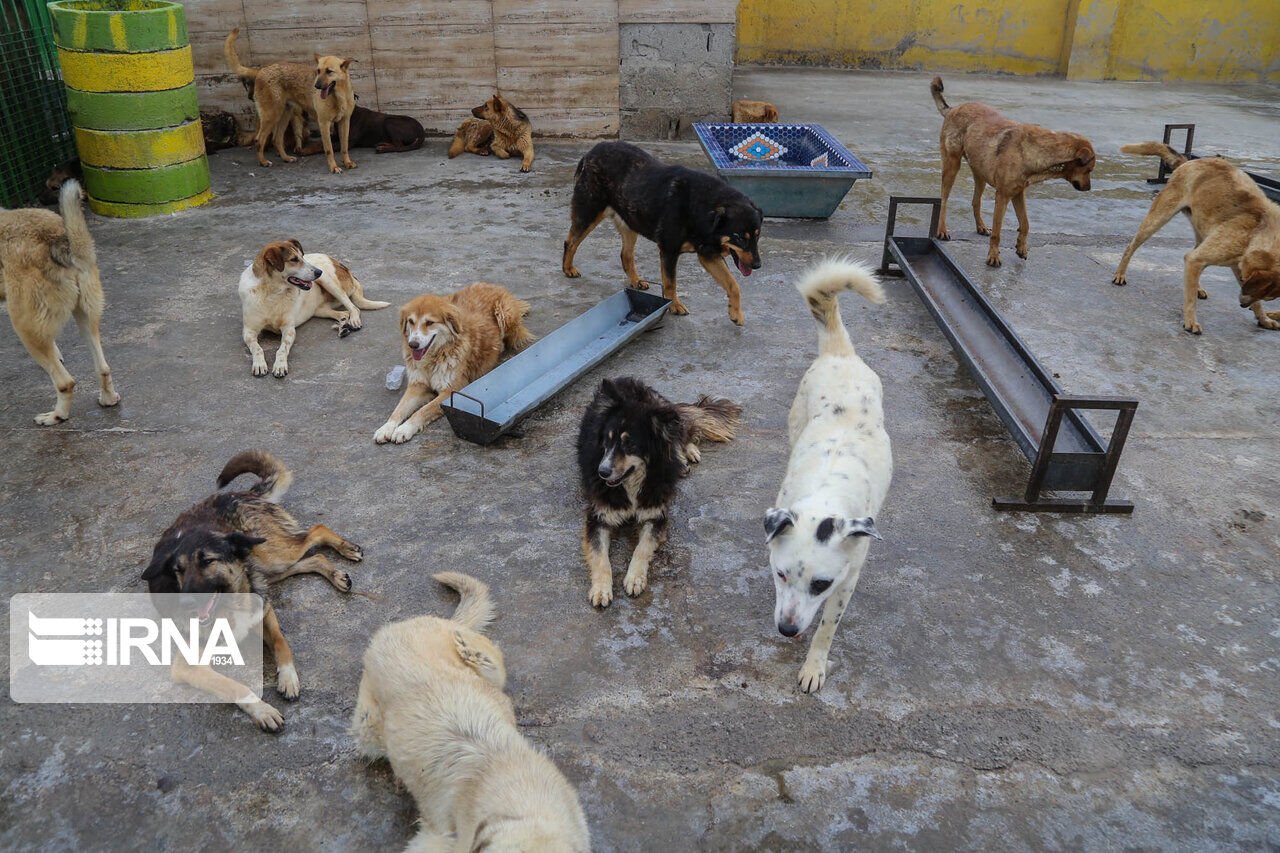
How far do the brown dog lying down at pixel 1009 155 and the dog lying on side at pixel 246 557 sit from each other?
6313 mm

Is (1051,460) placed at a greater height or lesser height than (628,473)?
lesser

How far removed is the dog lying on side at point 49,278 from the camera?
15.5 feet

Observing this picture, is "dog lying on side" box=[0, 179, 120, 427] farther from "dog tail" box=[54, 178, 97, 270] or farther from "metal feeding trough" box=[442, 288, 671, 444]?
"metal feeding trough" box=[442, 288, 671, 444]

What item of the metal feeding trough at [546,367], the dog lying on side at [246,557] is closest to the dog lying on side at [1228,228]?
the metal feeding trough at [546,367]

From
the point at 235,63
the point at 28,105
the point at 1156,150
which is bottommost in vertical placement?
the point at 1156,150

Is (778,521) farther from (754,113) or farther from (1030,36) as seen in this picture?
(1030,36)

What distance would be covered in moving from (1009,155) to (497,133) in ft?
20.7

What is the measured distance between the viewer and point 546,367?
5676 mm

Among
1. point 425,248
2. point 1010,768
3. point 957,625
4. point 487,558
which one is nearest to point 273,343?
point 425,248

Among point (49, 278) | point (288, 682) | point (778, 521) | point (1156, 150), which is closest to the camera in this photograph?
point (778, 521)

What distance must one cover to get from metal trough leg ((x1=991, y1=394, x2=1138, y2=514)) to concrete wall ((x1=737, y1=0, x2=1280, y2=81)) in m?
14.5

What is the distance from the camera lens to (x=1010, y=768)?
302 centimetres

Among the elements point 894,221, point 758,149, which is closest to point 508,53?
point 758,149

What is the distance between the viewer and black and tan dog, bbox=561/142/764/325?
20.5 ft
